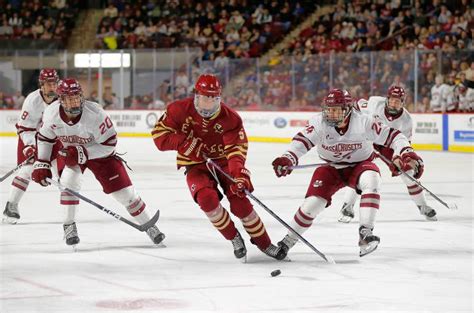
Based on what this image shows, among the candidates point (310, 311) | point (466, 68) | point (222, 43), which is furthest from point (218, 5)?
point (310, 311)

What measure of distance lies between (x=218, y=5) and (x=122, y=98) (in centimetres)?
478

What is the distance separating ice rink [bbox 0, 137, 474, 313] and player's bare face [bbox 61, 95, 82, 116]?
0.88 metres

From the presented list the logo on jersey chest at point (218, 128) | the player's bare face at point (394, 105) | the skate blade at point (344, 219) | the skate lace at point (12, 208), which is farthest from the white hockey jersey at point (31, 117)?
the player's bare face at point (394, 105)

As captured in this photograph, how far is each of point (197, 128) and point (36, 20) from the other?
776 inches

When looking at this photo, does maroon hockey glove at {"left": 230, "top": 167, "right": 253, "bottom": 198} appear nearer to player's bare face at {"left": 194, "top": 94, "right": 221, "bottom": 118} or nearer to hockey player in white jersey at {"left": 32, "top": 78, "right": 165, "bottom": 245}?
player's bare face at {"left": 194, "top": 94, "right": 221, "bottom": 118}

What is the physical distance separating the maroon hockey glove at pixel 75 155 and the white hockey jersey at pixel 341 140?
1.33 m

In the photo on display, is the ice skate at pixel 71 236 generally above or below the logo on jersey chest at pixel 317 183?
below

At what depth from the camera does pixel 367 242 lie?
5.68m

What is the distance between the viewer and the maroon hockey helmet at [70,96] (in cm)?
587

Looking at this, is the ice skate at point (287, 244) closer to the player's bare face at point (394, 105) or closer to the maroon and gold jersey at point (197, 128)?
the maroon and gold jersey at point (197, 128)

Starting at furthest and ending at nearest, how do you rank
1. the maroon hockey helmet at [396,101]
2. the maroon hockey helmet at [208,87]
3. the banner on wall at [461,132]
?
the banner on wall at [461,132] < the maroon hockey helmet at [396,101] < the maroon hockey helmet at [208,87]

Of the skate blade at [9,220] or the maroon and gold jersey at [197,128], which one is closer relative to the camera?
the maroon and gold jersey at [197,128]

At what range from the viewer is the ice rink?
14.6ft

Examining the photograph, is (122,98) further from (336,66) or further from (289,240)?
(289,240)
